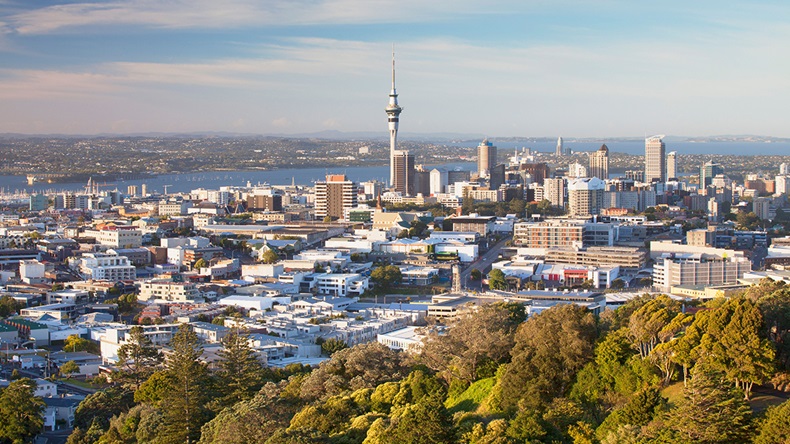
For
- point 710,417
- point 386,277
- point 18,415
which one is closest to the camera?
point 710,417

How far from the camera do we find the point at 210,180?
76.2 metres

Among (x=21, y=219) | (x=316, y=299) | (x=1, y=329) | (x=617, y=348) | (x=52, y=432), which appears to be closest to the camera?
(x=617, y=348)

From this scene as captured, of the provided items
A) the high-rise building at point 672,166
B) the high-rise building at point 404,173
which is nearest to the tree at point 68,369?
the high-rise building at point 404,173

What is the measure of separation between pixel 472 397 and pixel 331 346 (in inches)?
223

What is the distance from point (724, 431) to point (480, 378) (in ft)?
11.9

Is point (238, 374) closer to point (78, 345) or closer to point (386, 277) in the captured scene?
point (78, 345)

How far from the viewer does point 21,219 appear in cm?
3584

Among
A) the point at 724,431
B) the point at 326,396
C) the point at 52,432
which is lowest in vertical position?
the point at 52,432

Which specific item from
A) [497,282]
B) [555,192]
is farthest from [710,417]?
[555,192]

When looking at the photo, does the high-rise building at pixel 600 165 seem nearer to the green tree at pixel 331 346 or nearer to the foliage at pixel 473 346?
the green tree at pixel 331 346

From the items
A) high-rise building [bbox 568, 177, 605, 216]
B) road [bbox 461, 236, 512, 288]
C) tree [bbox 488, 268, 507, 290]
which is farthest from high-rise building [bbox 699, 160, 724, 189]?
tree [bbox 488, 268, 507, 290]

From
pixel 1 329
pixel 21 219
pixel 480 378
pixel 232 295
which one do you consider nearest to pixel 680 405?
pixel 480 378

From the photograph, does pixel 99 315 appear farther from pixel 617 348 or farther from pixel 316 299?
pixel 617 348

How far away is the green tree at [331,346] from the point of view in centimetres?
1507
